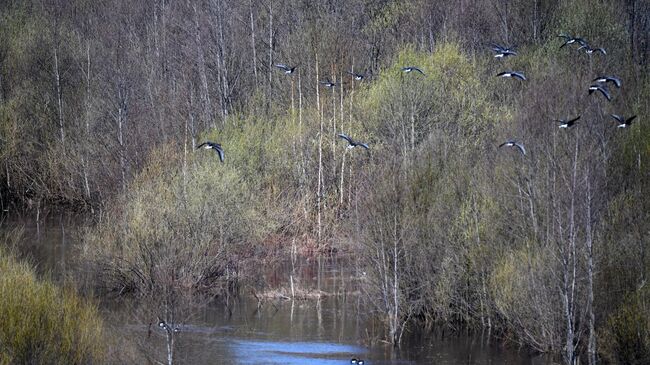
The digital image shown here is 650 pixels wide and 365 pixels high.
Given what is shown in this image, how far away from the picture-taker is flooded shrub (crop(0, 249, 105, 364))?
62.5 ft

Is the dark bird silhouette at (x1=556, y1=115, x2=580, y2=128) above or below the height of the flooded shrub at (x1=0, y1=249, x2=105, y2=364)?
above

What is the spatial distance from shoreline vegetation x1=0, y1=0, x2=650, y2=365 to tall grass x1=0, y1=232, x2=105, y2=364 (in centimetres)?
21

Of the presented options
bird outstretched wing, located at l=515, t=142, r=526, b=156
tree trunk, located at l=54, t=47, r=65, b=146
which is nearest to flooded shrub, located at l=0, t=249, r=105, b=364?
bird outstretched wing, located at l=515, t=142, r=526, b=156

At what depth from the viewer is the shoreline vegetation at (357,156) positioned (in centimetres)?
2481

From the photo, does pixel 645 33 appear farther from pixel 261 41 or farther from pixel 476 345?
pixel 476 345

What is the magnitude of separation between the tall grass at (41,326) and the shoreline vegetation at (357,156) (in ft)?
0.69

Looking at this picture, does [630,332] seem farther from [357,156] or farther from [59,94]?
[59,94]

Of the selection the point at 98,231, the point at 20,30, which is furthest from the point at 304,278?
the point at 20,30

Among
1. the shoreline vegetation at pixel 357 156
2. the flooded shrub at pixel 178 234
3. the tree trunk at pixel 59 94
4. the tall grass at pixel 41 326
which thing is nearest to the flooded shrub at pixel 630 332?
the shoreline vegetation at pixel 357 156

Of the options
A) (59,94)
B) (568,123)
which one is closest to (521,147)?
(568,123)

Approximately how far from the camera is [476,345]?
1061 inches

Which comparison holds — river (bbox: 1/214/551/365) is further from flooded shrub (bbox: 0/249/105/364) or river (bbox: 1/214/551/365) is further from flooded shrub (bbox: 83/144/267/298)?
flooded shrub (bbox: 0/249/105/364)

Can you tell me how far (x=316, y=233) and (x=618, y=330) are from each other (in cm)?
1762

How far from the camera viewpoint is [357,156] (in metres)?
40.5
